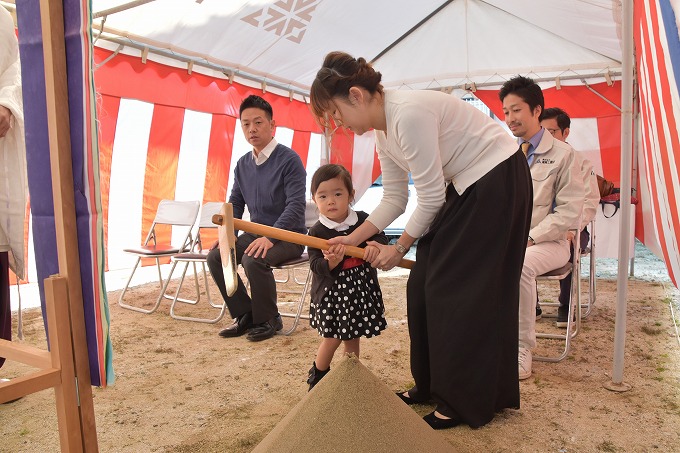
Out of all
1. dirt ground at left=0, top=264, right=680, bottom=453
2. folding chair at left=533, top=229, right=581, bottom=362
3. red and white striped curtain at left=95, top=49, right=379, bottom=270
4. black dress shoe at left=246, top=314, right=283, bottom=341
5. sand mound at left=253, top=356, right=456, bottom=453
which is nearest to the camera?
sand mound at left=253, top=356, right=456, bottom=453

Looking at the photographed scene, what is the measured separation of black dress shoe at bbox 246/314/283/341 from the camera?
10.1 ft

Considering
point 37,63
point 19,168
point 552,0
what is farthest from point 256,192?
point 552,0

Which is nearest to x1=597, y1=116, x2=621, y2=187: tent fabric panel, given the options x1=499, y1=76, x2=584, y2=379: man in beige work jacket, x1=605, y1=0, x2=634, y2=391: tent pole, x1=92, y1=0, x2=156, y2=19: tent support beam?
x1=499, y1=76, x2=584, y2=379: man in beige work jacket

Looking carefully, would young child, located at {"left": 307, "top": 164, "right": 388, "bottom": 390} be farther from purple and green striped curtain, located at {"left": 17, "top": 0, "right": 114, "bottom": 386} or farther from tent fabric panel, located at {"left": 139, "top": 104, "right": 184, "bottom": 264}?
tent fabric panel, located at {"left": 139, "top": 104, "right": 184, "bottom": 264}

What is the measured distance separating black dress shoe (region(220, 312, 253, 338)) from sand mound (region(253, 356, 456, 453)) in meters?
1.88

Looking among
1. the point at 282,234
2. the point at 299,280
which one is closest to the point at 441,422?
the point at 282,234

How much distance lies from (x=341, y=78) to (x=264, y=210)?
1.73 m

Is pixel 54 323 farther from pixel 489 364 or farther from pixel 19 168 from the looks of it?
pixel 489 364

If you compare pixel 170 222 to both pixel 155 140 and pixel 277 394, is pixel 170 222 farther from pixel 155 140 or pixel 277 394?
pixel 277 394

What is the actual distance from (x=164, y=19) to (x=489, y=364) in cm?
388

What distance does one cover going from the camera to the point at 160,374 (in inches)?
98.2

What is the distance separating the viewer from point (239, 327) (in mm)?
3215

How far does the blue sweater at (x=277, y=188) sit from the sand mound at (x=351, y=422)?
70.6 inches

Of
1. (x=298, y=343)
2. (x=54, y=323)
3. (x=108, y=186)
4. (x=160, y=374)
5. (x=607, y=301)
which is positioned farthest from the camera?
(x=108, y=186)
